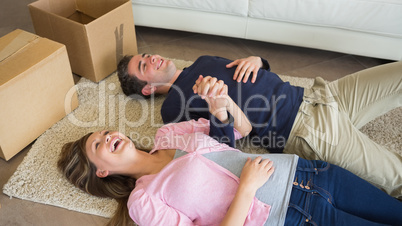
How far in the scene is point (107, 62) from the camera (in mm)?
1962

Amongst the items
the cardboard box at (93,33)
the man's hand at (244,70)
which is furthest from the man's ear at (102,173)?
the cardboard box at (93,33)

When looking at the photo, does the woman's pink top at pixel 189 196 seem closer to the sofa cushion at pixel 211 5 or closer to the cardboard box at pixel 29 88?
the cardboard box at pixel 29 88

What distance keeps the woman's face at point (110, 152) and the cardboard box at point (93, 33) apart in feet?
2.20

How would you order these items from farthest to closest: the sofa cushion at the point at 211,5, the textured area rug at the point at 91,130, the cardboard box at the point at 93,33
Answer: the sofa cushion at the point at 211,5 < the cardboard box at the point at 93,33 < the textured area rug at the point at 91,130

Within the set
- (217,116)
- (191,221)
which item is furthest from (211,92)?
(191,221)

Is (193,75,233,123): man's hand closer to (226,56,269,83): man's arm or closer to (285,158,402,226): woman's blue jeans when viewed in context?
(226,56,269,83): man's arm

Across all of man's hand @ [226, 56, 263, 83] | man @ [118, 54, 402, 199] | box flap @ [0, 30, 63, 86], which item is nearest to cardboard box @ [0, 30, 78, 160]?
box flap @ [0, 30, 63, 86]

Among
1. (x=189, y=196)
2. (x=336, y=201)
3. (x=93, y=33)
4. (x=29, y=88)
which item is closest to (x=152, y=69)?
(x=93, y=33)

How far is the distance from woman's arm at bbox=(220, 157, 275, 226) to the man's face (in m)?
0.66

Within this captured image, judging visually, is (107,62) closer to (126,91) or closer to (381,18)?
(126,91)

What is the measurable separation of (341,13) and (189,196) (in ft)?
4.32

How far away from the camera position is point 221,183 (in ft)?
3.87

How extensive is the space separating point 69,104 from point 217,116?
0.87 m

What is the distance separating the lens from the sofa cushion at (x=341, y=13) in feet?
5.98
